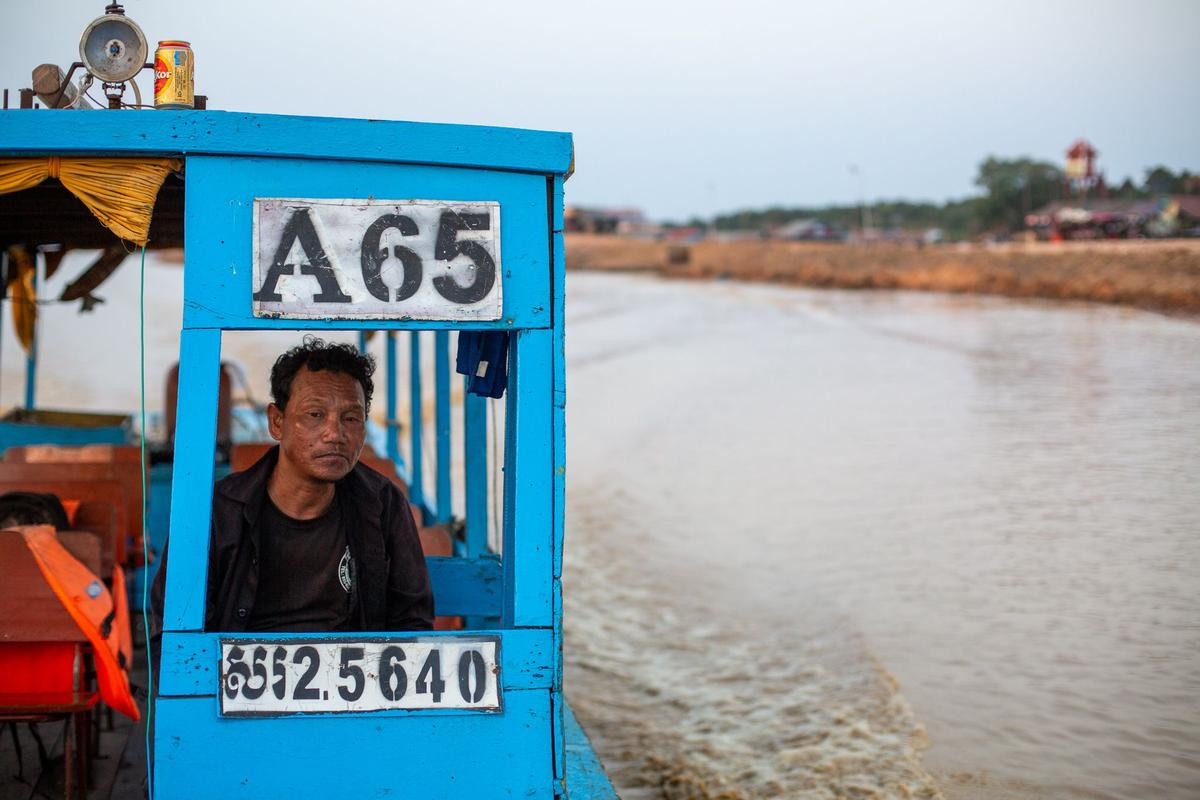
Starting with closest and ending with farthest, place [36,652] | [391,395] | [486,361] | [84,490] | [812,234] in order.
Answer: [486,361], [36,652], [84,490], [391,395], [812,234]

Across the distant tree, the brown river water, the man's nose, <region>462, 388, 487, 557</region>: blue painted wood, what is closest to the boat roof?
the man's nose

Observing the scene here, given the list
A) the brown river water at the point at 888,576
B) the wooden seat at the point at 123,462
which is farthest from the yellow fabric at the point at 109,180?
the brown river water at the point at 888,576

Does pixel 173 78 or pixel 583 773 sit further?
pixel 583 773

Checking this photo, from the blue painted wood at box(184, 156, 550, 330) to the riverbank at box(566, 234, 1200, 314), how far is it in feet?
104

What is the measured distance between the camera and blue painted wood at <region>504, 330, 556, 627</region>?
3.25 meters

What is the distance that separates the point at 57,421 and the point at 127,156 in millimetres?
7370

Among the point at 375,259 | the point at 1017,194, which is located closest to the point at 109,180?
the point at 375,259

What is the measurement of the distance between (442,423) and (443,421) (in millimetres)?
59

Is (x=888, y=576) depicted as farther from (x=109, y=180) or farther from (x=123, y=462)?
(x=109, y=180)

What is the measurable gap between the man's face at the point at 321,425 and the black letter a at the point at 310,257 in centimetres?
53

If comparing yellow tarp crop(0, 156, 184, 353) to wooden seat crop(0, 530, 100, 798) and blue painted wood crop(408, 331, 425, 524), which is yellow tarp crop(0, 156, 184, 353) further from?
blue painted wood crop(408, 331, 425, 524)

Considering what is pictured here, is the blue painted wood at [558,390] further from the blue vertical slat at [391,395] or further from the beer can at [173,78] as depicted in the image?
the blue vertical slat at [391,395]

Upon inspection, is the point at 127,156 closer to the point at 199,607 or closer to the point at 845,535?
the point at 199,607

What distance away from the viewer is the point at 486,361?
12.5ft
